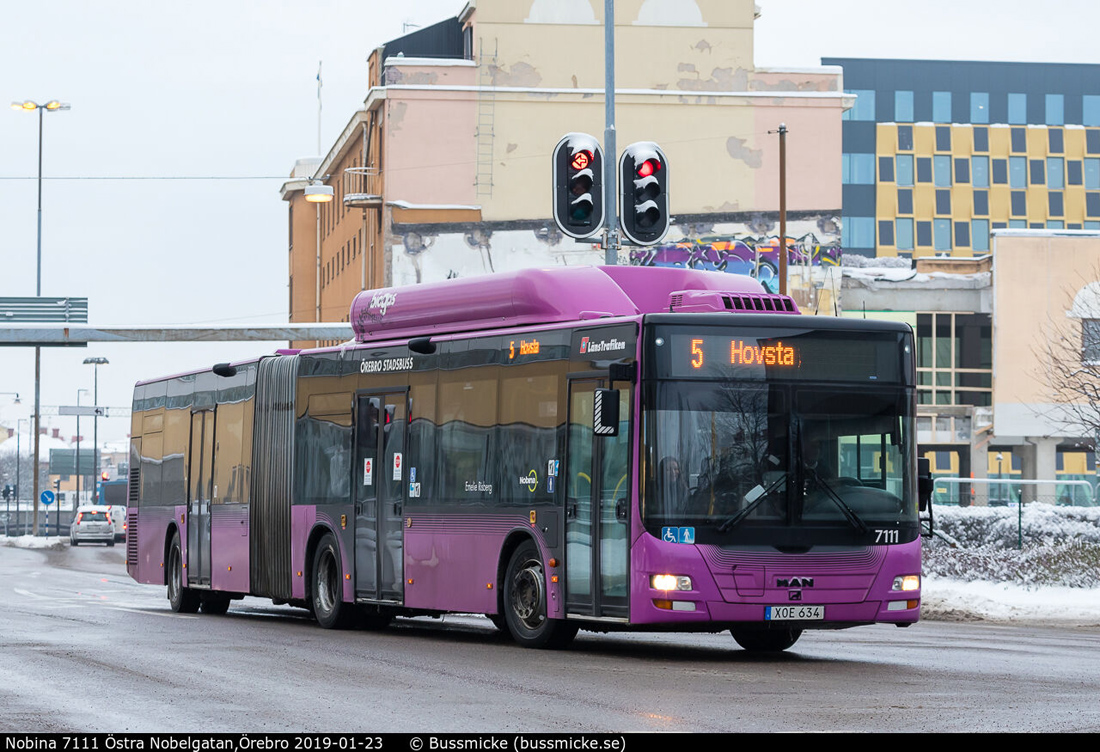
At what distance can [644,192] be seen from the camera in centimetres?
2092

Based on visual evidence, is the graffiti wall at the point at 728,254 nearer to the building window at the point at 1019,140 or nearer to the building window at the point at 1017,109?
the building window at the point at 1019,140

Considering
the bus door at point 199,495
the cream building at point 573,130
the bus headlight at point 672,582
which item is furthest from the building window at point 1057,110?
the bus headlight at point 672,582

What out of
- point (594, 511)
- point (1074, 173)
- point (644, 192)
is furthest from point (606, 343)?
point (1074, 173)

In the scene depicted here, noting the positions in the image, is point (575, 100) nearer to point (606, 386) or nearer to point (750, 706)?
point (606, 386)

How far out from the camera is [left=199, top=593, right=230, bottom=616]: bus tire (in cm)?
2586

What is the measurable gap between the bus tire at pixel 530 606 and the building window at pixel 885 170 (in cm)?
10714

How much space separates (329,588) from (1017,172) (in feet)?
352

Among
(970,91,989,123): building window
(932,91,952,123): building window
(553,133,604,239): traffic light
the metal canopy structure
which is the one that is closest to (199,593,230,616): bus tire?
(553,133,604,239): traffic light

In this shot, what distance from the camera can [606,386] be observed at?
16.4 m

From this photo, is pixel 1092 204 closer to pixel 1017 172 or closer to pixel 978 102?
pixel 1017 172

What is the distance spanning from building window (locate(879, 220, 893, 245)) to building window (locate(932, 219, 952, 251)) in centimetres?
285

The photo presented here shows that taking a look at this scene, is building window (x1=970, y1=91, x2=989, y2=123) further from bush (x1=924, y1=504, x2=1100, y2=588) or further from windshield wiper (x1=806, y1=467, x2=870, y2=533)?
windshield wiper (x1=806, y1=467, x2=870, y2=533)

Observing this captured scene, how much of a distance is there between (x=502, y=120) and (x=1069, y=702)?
185 ft
